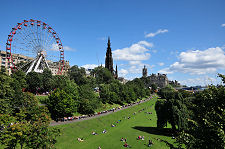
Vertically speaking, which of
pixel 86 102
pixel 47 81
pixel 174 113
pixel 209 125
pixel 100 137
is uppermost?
pixel 47 81

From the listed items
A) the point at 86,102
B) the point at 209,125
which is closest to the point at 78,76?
the point at 86,102

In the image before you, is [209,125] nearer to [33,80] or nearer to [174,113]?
[174,113]

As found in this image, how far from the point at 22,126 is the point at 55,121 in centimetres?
2218

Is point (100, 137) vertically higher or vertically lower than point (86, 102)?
lower

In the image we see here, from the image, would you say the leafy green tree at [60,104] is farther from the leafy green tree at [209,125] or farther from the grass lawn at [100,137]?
the leafy green tree at [209,125]

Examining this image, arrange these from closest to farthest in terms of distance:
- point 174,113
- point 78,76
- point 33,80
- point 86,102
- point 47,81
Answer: point 174,113 < point 86,102 < point 33,80 < point 47,81 < point 78,76

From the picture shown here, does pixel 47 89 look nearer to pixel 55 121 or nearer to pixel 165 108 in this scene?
pixel 55 121

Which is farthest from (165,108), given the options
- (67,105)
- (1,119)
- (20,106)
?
(20,106)

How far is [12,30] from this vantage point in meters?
53.7

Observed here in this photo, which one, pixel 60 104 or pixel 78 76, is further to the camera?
pixel 78 76

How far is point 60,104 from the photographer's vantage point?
38781mm

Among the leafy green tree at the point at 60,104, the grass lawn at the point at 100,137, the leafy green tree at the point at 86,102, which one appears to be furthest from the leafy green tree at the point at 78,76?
the grass lawn at the point at 100,137

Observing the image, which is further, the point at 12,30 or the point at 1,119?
the point at 12,30

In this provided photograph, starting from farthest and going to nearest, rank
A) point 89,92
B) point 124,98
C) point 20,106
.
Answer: point 124,98, point 89,92, point 20,106
